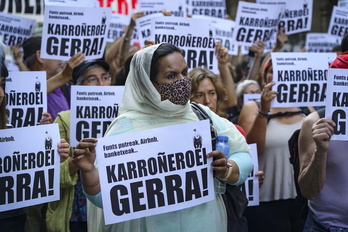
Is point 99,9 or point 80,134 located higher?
point 99,9

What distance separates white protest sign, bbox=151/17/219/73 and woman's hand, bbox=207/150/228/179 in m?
2.85

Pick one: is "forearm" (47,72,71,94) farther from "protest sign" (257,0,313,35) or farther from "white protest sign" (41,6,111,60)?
"protest sign" (257,0,313,35)

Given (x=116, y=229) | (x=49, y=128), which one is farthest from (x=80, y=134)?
(x=116, y=229)

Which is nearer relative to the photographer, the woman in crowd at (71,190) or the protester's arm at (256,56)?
the woman in crowd at (71,190)

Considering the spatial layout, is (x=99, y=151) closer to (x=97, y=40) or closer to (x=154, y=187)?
(x=154, y=187)

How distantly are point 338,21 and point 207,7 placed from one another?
1.78m

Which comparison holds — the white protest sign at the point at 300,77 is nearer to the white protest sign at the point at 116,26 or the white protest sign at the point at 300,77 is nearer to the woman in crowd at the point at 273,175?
the woman in crowd at the point at 273,175

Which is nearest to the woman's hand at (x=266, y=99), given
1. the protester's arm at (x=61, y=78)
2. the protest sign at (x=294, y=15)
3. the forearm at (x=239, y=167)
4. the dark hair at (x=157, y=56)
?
the forearm at (x=239, y=167)

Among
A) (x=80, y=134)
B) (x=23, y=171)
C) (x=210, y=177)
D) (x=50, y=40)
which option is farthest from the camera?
(x=50, y=40)

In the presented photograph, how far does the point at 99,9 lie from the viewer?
6227 millimetres

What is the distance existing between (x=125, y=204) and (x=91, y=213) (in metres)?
0.57

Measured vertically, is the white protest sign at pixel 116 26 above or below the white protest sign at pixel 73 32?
below

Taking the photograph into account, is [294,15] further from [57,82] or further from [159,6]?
[57,82]

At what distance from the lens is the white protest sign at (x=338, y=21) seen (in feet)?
27.5
